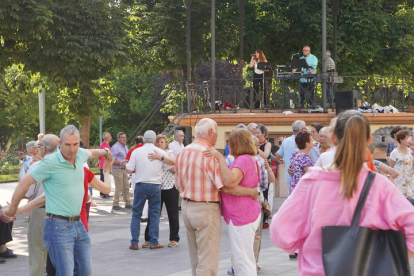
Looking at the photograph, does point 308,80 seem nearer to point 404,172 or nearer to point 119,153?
point 119,153

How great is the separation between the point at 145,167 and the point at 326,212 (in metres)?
8.05

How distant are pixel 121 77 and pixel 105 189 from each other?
168 feet

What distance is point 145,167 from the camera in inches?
456

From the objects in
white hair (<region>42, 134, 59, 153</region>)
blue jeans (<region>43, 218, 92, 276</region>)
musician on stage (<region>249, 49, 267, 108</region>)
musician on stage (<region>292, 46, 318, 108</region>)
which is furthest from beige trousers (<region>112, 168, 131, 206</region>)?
blue jeans (<region>43, 218, 92, 276</region>)

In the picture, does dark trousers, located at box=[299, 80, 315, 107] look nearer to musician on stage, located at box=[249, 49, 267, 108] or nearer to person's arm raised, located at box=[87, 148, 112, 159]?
musician on stage, located at box=[249, 49, 267, 108]

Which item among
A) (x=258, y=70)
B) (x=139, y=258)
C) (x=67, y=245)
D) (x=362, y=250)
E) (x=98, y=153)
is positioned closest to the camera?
(x=362, y=250)

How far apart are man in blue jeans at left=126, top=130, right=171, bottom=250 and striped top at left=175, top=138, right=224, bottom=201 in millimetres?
3949

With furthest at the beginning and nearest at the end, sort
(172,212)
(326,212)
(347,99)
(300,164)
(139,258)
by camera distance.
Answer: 1. (347,99)
2. (172,212)
3. (139,258)
4. (300,164)
5. (326,212)

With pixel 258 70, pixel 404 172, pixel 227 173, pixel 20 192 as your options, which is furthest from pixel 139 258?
pixel 258 70

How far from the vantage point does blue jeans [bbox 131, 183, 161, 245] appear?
11.6m

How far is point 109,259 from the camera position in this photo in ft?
35.9

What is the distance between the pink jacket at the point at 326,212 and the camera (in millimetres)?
3637

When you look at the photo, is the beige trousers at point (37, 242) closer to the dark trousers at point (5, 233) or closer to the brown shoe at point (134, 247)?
the dark trousers at point (5, 233)

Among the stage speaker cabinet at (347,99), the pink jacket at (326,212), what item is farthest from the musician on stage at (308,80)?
the pink jacket at (326,212)
